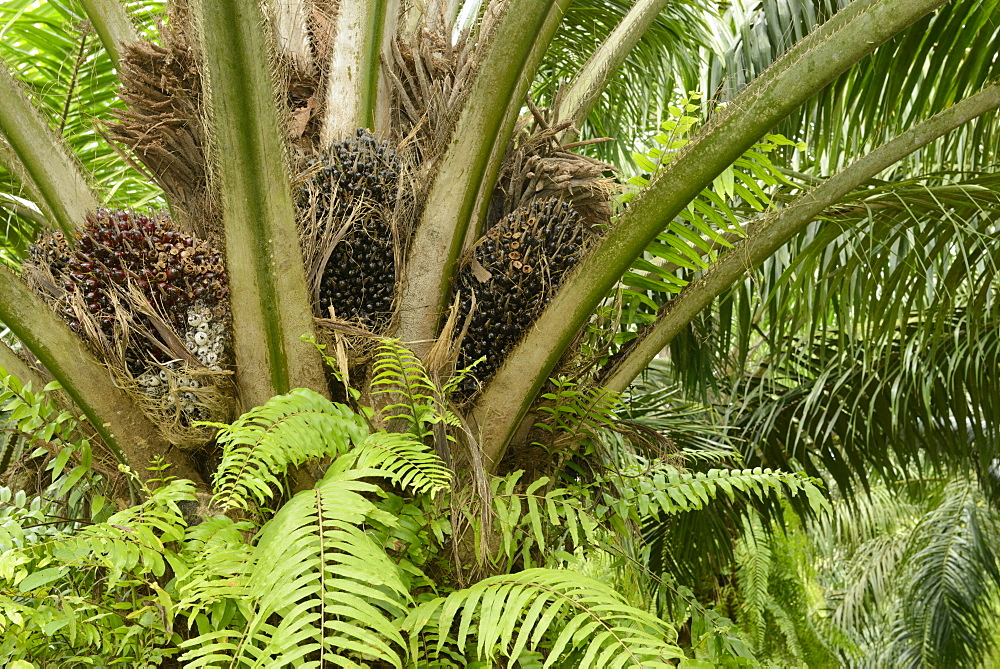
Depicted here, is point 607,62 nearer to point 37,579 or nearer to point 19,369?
point 19,369

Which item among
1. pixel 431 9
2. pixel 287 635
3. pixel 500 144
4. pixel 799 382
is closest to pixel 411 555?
pixel 287 635

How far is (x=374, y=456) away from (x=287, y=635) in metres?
0.38

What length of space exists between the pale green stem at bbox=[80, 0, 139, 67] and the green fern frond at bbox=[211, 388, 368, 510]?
1.23 meters

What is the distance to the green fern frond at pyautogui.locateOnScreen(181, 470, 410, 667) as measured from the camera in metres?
1.07

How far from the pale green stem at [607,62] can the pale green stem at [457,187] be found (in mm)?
557

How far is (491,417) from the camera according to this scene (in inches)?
67.0

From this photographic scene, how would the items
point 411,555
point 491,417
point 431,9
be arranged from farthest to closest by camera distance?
1. point 431,9
2. point 491,417
3. point 411,555

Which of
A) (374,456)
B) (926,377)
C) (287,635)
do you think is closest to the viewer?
(287,635)

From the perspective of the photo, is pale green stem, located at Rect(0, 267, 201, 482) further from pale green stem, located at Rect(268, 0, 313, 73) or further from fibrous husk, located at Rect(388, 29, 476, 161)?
pale green stem, located at Rect(268, 0, 313, 73)

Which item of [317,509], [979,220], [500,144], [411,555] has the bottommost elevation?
[411,555]

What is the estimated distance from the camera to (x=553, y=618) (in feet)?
4.20

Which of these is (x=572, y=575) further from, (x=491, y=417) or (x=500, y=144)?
(x=500, y=144)

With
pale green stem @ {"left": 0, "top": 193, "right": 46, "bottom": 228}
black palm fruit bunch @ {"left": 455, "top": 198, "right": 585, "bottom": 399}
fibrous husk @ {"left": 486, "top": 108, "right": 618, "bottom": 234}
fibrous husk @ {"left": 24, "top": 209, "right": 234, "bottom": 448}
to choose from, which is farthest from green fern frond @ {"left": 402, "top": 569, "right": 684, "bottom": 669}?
pale green stem @ {"left": 0, "top": 193, "right": 46, "bottom": 228}

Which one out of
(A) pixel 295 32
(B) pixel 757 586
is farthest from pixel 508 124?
(B) pixel 757 586
